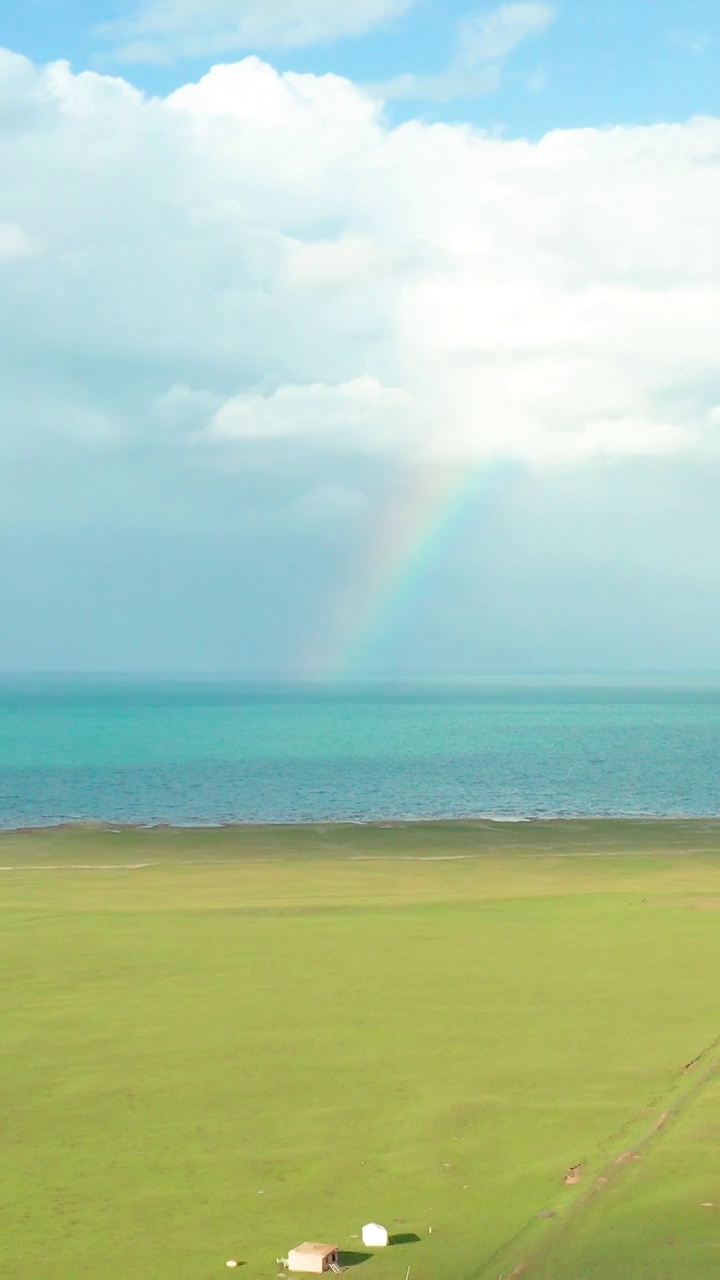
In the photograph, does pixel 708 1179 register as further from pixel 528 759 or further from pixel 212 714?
pixel 212 714

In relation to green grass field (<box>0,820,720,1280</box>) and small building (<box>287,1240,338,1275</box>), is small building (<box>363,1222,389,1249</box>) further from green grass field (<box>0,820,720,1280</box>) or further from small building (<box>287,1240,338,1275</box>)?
small building (<box>287,1240,338,1275</box>)

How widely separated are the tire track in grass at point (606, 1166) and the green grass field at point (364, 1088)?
0.02 metres

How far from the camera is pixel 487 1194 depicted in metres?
8.95

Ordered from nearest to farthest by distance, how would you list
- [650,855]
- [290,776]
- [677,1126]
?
[677,1126], [650,855], [290,776]

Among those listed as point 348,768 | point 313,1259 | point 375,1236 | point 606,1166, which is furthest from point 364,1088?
point 348,768

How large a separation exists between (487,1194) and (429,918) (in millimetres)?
11974

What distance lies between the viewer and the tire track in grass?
7.85m

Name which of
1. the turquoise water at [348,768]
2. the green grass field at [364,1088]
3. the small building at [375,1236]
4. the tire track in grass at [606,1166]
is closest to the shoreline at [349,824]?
the turquoise water at [348,768]

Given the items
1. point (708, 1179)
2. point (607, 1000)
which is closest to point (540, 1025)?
point (607, 1000)

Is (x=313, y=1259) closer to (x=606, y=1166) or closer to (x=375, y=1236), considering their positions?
(x=375, y=1236)

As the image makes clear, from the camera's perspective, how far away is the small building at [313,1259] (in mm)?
7559

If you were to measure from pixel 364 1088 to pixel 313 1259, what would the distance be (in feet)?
12.1

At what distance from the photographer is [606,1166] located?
30.9 ft

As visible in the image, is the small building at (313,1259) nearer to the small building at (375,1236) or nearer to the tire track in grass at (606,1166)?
the small building at (375,1236)
